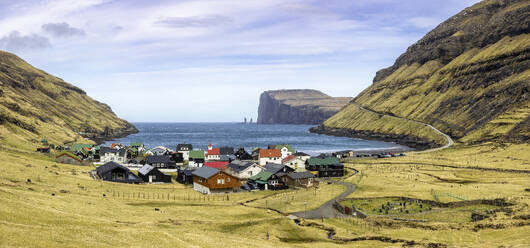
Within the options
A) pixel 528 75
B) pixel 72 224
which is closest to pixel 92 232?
pixel 72 224

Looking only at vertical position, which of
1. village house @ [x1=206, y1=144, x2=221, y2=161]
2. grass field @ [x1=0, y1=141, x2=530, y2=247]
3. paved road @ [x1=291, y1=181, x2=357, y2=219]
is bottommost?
paved road @ [x1=291, y1=181, x2=357, y2=219]

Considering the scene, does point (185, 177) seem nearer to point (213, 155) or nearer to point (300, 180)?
point (300, 180)

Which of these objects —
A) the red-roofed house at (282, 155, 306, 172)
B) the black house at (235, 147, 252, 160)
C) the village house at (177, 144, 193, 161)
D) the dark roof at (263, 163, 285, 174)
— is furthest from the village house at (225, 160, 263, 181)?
the village house at (177, 144, 193, 161)

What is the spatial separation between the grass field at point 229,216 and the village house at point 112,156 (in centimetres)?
3523

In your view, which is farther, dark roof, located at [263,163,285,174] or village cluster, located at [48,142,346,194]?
dark roof, located at [263,163,285,174]

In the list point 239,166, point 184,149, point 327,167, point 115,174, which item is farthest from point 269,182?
point 184,149

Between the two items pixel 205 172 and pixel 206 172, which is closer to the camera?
pixel 206 172

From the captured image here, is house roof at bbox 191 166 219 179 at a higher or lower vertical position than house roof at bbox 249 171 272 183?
higher

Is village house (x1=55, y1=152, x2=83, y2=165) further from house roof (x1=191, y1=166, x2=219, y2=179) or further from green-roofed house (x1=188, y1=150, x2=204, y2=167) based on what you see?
house roof (x1=191, y1=166, x2=219, y2=179)

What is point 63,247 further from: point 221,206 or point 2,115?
point 2,115

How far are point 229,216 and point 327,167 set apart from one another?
55.6 m

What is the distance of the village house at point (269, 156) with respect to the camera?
135000 millimetres

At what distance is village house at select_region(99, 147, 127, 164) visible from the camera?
132625mm

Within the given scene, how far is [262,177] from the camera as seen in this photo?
99.6m
